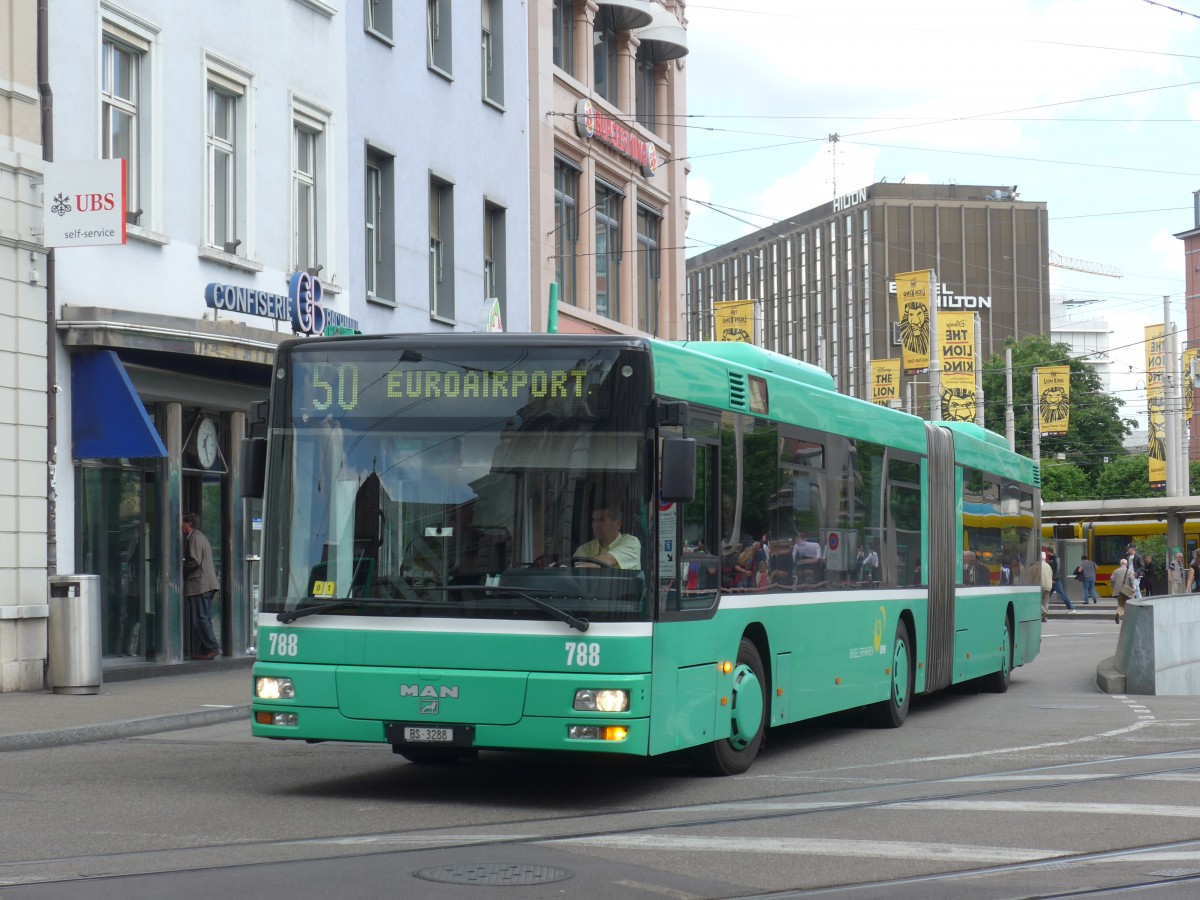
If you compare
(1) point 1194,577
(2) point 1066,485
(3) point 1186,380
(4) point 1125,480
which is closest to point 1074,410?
(2) point 1066,485

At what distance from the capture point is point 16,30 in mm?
17531

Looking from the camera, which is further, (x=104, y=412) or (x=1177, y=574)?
(x=1177, y=574)

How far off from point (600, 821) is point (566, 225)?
921 inches

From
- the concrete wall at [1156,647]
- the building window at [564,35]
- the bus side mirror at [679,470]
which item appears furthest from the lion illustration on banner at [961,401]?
the bus side mirror at [679,470]

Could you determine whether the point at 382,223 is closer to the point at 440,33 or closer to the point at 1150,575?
the point at 440,33

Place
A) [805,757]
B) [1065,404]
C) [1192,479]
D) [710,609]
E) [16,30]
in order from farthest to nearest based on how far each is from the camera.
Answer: [1192,479] → [1065,404] → [16,30] → [805,757] → [710,609]

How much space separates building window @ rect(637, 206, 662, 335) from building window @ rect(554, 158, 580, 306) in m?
3.29

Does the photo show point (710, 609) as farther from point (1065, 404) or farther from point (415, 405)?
point (1065, 404)

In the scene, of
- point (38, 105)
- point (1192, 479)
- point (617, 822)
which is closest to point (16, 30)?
point (38, 105)

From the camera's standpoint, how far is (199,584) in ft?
68.0

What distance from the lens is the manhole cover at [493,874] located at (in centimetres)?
762

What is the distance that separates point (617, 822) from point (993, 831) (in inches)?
74.6

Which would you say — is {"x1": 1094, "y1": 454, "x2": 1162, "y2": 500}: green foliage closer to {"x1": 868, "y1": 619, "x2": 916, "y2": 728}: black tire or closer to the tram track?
{"x1": 868, "y1": 619, "x2": 916, "y2": 728}: black tire

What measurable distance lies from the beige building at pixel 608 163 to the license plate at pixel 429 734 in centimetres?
2011
